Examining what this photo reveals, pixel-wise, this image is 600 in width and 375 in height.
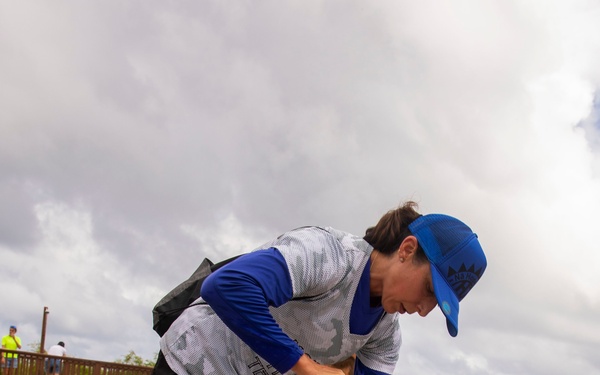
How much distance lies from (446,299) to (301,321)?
61 cm

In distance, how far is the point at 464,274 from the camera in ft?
10.00

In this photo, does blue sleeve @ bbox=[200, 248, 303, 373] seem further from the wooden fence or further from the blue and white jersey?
the wooden fence

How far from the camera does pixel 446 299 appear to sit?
116 inches

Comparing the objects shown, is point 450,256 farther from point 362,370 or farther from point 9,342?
point 9,342

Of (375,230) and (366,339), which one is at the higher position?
(375,230)

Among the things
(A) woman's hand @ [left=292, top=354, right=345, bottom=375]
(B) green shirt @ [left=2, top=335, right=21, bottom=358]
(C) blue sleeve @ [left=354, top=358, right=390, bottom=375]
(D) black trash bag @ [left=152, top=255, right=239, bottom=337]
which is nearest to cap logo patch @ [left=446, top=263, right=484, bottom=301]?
(A) woman's hand @ [left=292, top=354, right=345, bottom=375]

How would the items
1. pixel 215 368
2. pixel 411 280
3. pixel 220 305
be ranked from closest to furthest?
1. pixel 220 305
2. pixel 411 280
3. pixel 215 368

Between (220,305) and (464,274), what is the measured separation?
0.99 meters

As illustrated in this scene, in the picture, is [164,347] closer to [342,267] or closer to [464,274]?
[342,267]

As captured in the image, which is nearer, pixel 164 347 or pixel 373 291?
pixel 373 291

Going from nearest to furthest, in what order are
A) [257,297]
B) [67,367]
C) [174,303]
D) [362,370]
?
[257,297]
[174,303]
[362,370]
[67,367]

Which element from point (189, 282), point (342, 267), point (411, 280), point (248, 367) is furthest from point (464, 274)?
point (189, 282)

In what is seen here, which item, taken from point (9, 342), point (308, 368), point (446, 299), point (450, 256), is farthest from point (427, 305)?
point (9, 342)

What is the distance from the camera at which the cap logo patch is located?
2996 millimetres
